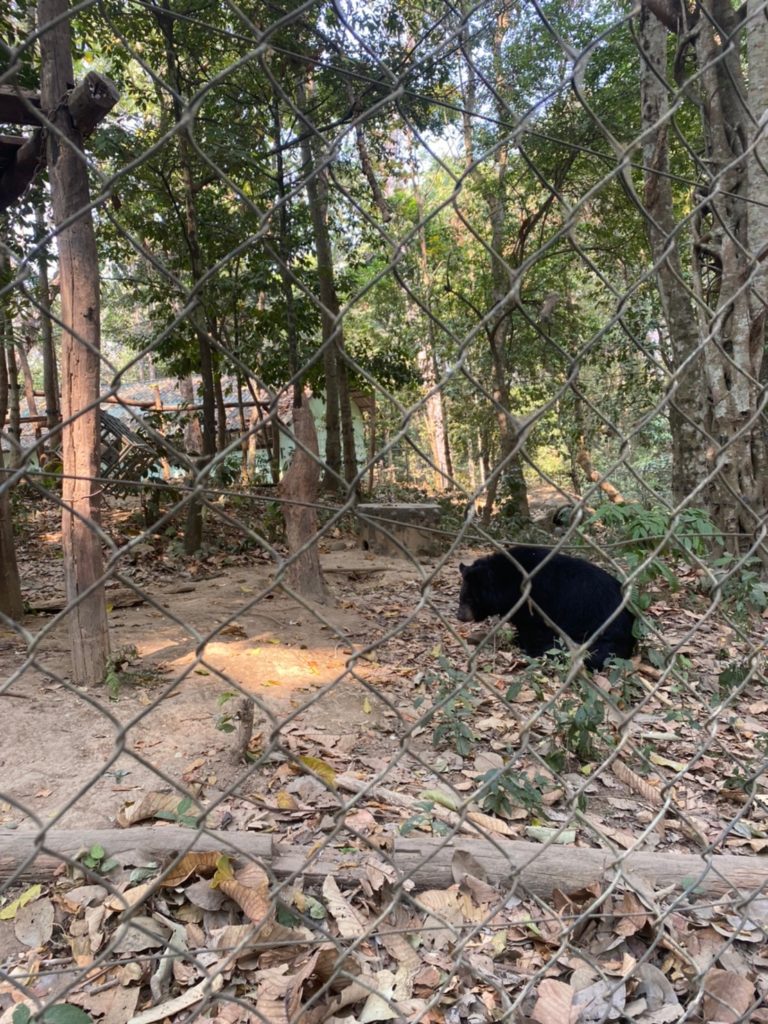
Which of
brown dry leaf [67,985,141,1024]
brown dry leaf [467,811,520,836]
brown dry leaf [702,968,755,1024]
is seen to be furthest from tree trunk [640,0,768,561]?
brown dry leaf [67,985,141,1024]

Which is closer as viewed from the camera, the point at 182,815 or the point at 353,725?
the point at 182,815

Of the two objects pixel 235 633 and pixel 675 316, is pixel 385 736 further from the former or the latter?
pixel 675 316

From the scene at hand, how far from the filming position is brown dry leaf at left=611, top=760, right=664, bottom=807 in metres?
2.88

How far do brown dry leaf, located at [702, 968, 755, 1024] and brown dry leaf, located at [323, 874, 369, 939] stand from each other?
82 cm

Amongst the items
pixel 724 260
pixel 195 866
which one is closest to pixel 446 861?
pixel 195 866

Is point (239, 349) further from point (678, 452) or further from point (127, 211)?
point (678, 452)

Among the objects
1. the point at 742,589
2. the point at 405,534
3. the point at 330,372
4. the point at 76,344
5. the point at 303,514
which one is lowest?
the point at 742,589

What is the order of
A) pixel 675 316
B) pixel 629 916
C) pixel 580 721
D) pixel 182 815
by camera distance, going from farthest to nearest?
pixel 675 316 → pixel 580 721 → pixel 182 815 → pixel 629 916

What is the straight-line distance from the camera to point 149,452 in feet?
28.7

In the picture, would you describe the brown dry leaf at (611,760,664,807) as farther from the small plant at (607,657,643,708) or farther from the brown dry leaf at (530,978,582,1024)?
the brown dry leaf at (530,978,582,1024)

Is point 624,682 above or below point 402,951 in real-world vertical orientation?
above

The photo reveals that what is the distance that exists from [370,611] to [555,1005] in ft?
14.6

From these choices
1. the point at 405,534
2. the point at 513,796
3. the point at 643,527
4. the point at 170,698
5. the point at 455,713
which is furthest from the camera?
the point at 405,534

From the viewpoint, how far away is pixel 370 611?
6.05m
